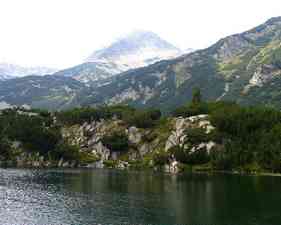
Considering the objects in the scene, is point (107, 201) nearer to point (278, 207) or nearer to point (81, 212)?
point (81, 212)

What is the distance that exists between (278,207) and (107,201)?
50299 millimetres

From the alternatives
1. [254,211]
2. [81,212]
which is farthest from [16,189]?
[254,211]

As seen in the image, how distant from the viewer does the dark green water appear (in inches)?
4225

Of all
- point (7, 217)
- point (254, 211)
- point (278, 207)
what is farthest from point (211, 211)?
point (7, 217)

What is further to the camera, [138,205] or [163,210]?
[138,205]

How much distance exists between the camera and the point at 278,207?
411 ft

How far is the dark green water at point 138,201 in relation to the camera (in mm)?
107312

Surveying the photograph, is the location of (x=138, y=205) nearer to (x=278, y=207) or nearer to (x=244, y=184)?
(x=278, y=207)

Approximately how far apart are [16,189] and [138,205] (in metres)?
54.4

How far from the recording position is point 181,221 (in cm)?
10469

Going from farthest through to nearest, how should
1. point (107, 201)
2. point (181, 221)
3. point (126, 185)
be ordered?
point (126, 185)
point (107, 201)
point (181, 221)

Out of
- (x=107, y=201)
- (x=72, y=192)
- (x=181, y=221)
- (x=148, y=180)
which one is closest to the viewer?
(x=181, y=221)

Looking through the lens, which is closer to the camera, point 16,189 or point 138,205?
point 138,205

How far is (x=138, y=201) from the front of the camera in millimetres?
135375
